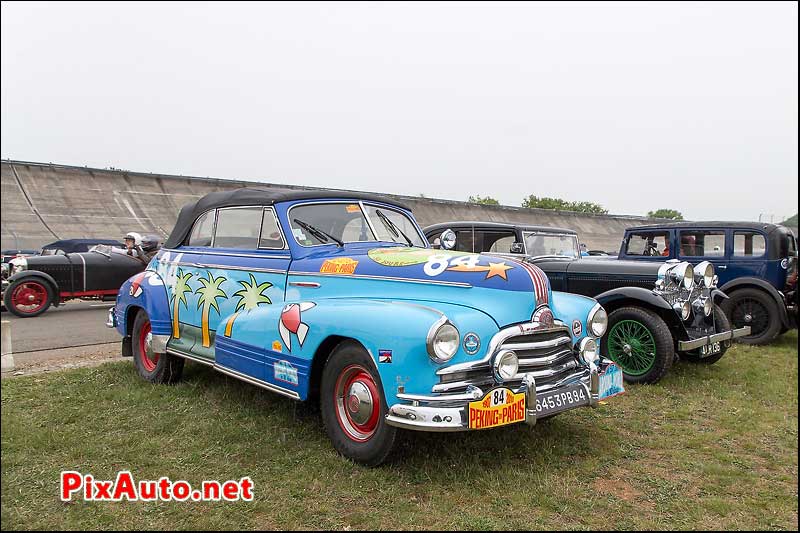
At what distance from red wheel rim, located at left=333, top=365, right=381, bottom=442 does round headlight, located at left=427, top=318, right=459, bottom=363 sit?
20.5 inches

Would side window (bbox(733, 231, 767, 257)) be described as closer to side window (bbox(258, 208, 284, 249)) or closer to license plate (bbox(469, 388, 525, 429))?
license plate (bbox(469, 388, 525, 429))

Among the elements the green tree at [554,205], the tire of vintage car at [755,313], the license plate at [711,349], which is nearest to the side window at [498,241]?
the license plate at [711,349]

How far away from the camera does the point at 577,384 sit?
395 centimetres

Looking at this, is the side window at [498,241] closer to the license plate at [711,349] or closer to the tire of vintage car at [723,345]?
the tire of vintage car at [723,345]

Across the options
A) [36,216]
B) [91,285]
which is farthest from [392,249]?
[36,216]

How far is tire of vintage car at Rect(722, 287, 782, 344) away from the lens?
848cm

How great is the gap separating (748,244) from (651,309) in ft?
13.3

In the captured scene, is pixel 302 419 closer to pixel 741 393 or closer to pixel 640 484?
pixel 640 484

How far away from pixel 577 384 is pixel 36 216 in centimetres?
3069

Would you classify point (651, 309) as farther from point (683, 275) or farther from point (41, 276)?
point (41, 276)

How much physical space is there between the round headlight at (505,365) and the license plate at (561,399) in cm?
24

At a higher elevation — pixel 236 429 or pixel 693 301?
pixel 693 301

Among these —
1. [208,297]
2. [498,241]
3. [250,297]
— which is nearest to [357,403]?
[250,297]

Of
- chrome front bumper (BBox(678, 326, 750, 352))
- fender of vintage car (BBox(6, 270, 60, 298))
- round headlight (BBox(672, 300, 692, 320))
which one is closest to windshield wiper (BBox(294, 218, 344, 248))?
chrome front bumper (BBox(678, 326, 750, 352))
